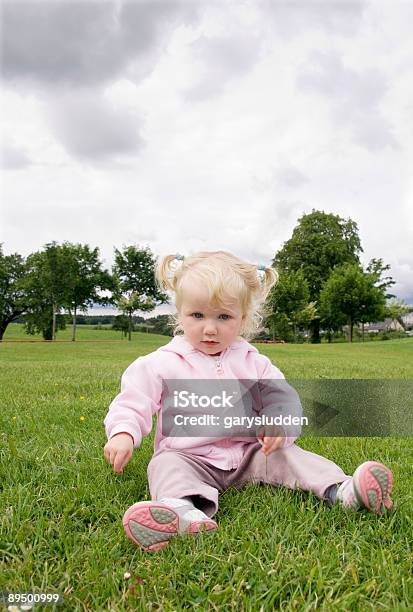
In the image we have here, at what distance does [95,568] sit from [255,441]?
1.17 metres

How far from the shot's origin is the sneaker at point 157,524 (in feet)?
6.59

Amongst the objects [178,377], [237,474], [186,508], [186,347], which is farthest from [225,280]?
[186,508]

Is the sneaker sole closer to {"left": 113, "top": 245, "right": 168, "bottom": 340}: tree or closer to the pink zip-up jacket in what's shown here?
the pink zip-up jacket

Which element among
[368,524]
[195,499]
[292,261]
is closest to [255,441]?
[195,499]

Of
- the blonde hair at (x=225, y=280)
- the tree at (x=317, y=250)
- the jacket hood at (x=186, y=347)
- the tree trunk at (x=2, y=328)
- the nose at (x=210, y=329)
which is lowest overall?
the tree trunk at (x=2, y=328)

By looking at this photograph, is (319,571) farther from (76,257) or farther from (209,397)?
(76,257)

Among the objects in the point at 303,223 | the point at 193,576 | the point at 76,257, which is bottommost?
the point at 193,576

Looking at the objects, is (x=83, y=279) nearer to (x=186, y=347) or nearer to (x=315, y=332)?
(x=315, y=332)

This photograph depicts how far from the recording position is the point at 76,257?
39.2m

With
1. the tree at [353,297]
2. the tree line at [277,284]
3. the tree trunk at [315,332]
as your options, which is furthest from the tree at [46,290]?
the tree trunk at [315,332]

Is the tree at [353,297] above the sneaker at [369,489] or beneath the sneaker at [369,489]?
above

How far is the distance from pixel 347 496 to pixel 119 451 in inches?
41.1

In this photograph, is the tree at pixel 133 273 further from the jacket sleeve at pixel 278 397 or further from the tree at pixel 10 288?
the jacket sleeve at pixel 278 397

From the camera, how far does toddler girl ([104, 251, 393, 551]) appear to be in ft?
7.54
